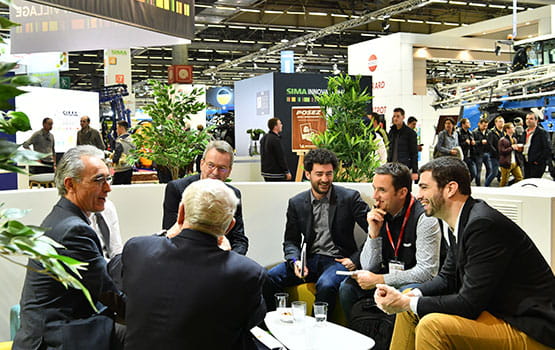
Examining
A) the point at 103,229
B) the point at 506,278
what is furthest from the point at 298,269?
the point at 506,278

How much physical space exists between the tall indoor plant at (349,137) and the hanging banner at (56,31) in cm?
168

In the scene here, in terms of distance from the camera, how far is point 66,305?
87.7 inches

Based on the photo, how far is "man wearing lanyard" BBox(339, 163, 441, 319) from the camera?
3.29m

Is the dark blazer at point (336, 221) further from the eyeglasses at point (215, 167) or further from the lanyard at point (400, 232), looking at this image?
the eyeglasses at point (215, 167)

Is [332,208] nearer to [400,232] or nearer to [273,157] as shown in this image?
[400,232]

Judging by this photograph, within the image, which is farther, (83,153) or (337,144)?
(337,144)

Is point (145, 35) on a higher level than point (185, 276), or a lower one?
higher

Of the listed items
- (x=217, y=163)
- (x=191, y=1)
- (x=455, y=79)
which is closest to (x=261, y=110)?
(x=191, y=1)

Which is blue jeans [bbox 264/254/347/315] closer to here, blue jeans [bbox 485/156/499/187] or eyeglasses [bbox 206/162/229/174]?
eyeglasses [bbox 206/162/229/174]

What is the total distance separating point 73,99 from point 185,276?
12203 millimetres

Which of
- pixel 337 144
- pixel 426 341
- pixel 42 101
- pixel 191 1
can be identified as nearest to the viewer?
pixel 426 341

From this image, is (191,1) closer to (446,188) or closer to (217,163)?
(217,163)

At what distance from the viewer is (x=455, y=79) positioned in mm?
28797

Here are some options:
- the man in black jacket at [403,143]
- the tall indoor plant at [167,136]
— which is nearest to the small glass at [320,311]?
the tall indoor plant at [167,136]
